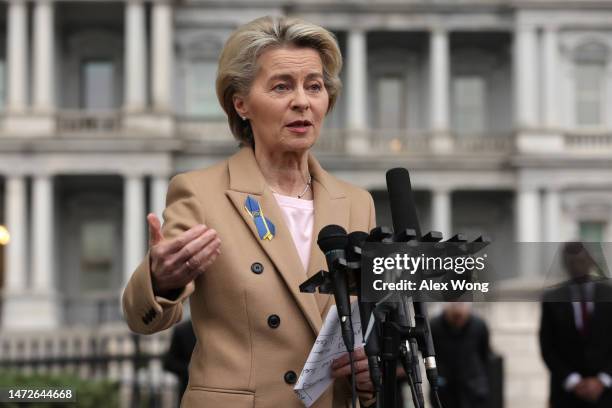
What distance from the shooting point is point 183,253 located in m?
2.53

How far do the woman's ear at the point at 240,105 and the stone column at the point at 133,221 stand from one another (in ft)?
90.3

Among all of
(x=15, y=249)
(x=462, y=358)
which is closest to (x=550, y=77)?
(x=15, y=249)

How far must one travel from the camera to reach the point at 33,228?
30328 millimetres

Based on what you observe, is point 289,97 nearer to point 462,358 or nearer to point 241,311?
point 241,311

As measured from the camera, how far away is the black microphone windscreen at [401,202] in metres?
2.55

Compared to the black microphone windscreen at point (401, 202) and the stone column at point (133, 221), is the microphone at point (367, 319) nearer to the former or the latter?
the black microphone windscreen at point (401, 202)

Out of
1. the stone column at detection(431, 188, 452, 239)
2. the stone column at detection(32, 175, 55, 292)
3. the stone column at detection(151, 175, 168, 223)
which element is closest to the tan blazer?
the stone column at detection(32, 175, 55, 292)

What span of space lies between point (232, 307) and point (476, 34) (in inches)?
1274

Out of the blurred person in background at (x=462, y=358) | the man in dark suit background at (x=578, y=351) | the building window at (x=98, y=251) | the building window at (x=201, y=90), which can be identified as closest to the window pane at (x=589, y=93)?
the building window at (x=201, y=90)

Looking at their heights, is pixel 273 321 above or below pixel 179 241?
below

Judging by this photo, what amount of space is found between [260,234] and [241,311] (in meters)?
0.21

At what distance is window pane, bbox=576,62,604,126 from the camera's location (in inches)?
1300

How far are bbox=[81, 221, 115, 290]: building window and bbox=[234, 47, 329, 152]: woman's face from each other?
30.2 m

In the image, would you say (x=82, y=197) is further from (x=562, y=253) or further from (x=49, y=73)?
(x=562, y=253)
